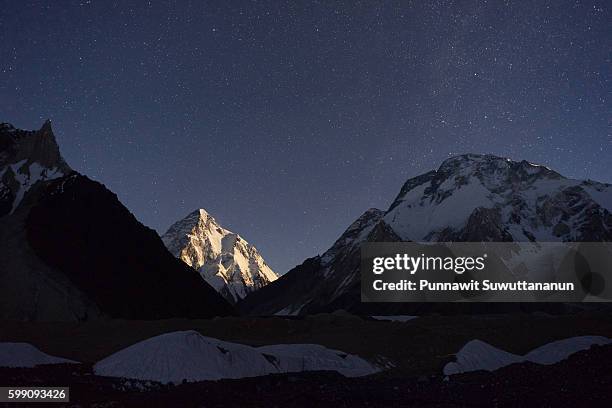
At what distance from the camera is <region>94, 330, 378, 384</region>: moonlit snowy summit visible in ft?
83.6

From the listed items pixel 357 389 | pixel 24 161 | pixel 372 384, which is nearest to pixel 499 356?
pixel 372 384

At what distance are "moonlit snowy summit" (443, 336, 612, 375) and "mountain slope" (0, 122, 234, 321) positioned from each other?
63281mm

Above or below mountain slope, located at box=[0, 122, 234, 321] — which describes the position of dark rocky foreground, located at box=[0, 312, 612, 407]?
below

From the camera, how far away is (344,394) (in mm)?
19656

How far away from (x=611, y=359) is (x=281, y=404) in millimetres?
16795

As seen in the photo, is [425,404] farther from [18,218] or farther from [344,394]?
[18,218]

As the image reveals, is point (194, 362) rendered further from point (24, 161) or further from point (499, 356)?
point (24, 161)

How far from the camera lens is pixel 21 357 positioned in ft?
100

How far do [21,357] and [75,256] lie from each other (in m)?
67.3

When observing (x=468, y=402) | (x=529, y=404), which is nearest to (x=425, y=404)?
(x=468, y=402)

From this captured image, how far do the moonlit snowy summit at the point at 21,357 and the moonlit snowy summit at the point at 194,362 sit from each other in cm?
578

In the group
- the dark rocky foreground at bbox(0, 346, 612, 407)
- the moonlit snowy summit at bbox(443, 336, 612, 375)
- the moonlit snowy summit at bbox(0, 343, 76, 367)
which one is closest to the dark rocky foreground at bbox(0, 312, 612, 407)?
the dark rocky foreground at bbox(0, 346, 612, 407)

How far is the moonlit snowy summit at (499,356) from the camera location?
32.2 metres

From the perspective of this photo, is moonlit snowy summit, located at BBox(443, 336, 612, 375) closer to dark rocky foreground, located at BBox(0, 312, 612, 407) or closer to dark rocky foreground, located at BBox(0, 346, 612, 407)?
dark rocky foreground, located at BBox(0, 312, 612, 407)
